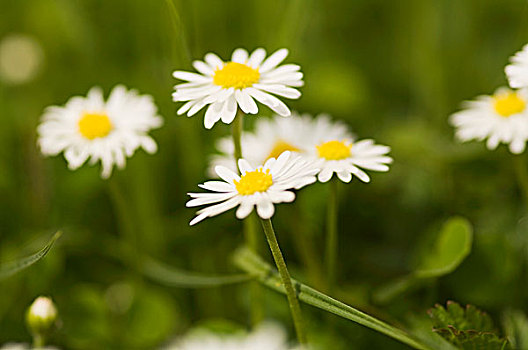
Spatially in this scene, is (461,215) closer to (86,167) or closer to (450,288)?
(450,288)

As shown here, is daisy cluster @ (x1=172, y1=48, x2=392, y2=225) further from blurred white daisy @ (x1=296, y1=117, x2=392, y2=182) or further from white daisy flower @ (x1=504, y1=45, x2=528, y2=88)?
white daisy flower @ (x1=504, y1=45, x2=528, y2=88)

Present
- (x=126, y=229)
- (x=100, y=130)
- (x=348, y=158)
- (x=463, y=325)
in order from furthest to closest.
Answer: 1. (x=126, y=229)
2. (x=100, y=130)
3. (x=348, y=158)
4. (x=463, y=325)

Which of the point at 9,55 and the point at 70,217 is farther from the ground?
the point at 9,55

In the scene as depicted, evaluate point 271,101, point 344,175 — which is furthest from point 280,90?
point 344,175

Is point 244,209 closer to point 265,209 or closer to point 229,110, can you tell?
point 265,209

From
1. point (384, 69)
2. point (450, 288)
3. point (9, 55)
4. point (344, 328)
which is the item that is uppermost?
point (384, 69)

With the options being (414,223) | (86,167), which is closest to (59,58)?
(86,167)
